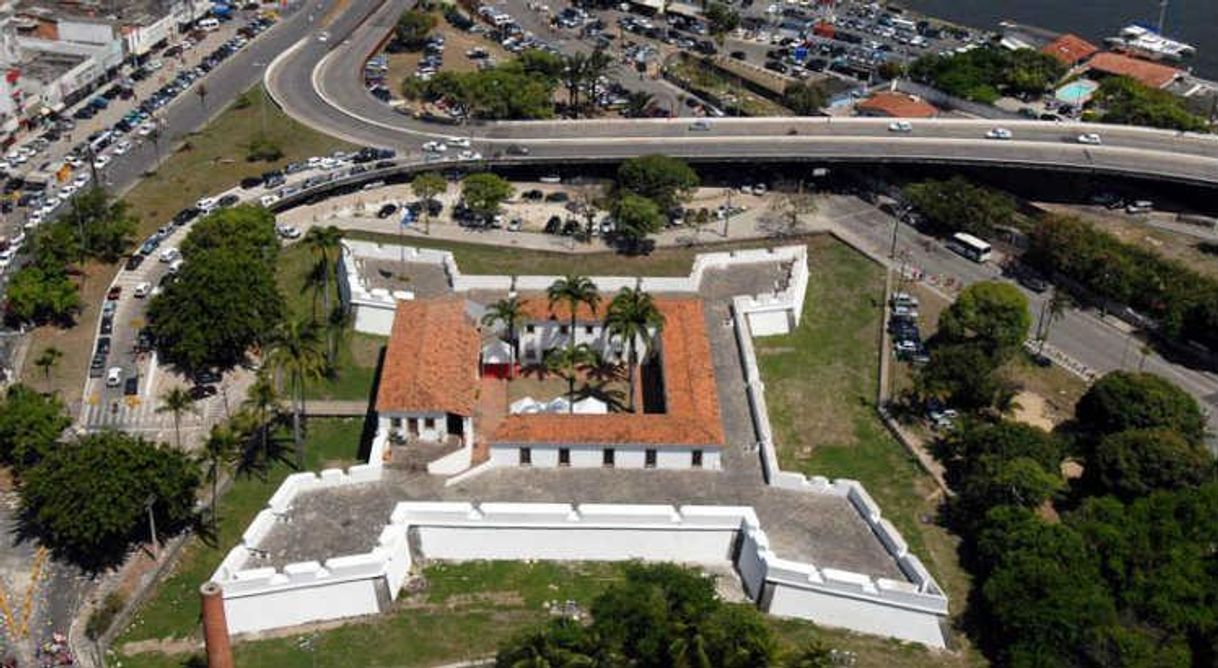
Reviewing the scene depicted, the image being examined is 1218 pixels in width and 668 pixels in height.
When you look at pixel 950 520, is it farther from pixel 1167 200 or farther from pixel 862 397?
pixel 1167 200

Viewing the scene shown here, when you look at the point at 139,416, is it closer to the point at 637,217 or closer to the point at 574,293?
the point at 574,293

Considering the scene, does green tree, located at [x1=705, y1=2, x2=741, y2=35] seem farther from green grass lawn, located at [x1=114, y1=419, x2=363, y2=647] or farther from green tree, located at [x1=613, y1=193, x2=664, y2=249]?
green grass lawn, located at [x1=114, y1=419, x2=363, y2=647]

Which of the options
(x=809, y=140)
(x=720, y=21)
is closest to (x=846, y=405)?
(x=809, y=140)

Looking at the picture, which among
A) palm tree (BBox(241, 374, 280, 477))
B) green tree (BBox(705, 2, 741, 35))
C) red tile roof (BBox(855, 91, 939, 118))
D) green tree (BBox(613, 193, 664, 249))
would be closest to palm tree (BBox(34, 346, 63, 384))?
palm tree (BBox(241, 374, 280, 477))

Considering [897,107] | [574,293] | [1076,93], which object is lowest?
[574,293]

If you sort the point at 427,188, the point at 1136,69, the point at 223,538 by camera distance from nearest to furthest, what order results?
the point at 223,538
the point at 427,188
the point at 1136,69

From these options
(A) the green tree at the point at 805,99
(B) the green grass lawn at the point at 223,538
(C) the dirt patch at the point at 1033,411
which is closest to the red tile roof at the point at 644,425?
(B) the green grass lawn at the point at 223,538

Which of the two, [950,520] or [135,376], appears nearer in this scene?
[950,520]

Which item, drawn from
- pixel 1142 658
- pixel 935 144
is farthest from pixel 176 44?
pixel 1142 658
